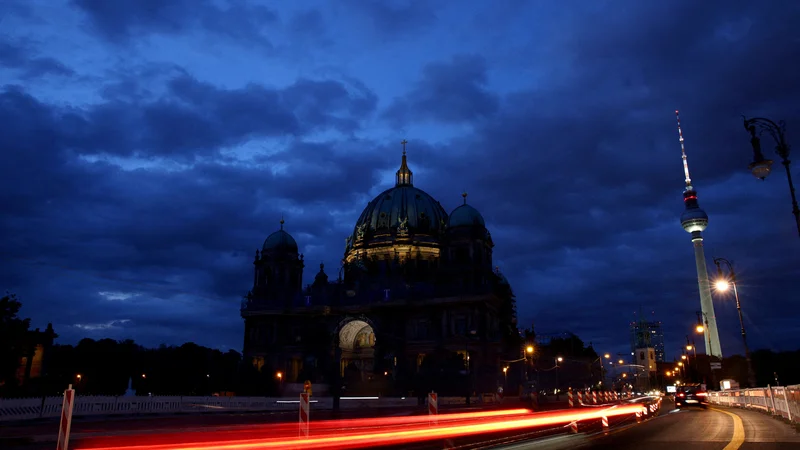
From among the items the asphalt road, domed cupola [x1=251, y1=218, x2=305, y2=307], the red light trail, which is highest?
domed cupola [x1=251, y1=218, x2=305, y2=307]

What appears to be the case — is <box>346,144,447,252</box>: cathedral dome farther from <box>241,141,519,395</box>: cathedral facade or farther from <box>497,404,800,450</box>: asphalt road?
<box>497,404,800,450</box>: asphalt road

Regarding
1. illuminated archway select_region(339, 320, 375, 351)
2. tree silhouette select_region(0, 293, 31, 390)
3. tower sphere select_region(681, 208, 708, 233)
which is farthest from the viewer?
tower sphere select_region(681, 208, 708, 233)

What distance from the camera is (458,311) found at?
82.2 meters

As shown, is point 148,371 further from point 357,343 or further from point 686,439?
point 686,439

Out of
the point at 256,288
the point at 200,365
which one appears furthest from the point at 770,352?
the point at 200,365

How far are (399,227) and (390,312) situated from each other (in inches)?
846

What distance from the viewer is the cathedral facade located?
7806cm

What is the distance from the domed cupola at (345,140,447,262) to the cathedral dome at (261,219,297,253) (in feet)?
40.4

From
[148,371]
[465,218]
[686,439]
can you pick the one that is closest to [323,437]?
[686,439]

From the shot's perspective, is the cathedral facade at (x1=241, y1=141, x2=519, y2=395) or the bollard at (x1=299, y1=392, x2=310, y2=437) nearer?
the bollard at (x1=299, y1=392, x2=310, y2=437)

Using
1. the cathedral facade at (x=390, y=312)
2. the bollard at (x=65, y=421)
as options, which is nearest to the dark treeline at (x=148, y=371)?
the cathedral facade at (x=390, y=312)

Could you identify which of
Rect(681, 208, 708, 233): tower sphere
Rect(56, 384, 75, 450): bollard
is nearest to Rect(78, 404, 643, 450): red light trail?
Rect(56, 384, 75, 450): bollard

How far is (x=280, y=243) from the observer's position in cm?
9856

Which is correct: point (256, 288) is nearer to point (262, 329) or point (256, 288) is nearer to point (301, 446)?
point (262, 329)
